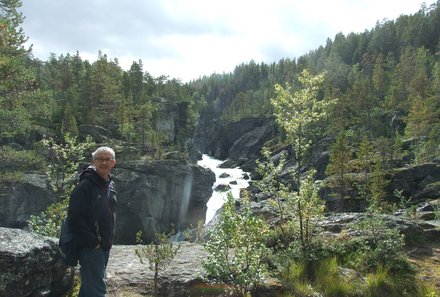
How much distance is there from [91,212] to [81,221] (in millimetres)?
208

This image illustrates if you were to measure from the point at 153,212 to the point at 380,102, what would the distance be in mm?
58495

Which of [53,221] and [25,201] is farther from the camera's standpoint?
[25,201]

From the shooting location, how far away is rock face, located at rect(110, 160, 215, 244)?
152ft

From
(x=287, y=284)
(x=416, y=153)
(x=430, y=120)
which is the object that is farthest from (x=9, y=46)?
(x=430, y=120)

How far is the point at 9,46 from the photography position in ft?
51.9

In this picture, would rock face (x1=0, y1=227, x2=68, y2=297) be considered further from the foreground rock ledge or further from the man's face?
the man's face

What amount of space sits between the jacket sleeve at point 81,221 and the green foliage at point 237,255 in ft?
7.88

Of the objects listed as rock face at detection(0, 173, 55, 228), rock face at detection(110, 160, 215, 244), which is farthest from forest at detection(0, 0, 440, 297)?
rock face at detection(110, 160, 215, 244)

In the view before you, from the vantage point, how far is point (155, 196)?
4922cm

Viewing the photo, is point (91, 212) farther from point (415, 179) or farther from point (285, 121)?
point (415, 179)

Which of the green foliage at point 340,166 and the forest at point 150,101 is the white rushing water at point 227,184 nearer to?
the forest at point 150,101

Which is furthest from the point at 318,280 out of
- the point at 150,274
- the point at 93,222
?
the point at 93,222

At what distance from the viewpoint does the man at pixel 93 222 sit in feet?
17.0

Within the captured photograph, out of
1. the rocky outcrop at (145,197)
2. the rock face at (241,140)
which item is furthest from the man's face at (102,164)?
the rock face at (241,140)
